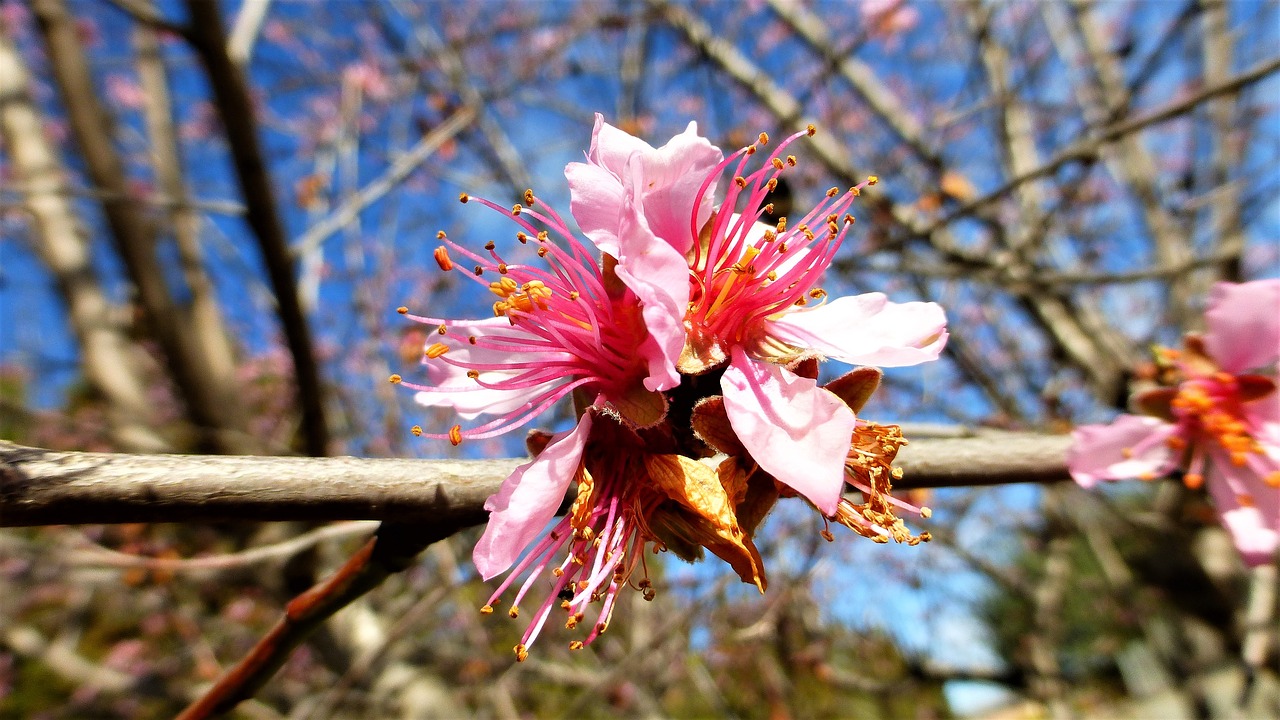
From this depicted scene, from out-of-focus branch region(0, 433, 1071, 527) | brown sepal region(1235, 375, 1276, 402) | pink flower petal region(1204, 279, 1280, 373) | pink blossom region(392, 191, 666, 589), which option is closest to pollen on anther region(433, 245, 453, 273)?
pink blossom region(392, 191, 666, 589)

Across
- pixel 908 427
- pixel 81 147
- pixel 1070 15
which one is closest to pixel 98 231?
pixel 81 147

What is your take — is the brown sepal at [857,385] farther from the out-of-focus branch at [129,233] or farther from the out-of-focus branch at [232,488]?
the out-of-focus branch at [129,233]

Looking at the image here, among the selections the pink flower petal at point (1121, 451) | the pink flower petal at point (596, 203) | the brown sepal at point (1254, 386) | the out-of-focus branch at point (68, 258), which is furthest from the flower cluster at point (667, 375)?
the out-of-focus branch at point (68, 258)

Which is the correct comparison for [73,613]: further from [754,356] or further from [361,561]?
[754,356]

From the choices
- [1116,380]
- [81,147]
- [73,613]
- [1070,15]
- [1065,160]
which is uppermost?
[81,147]

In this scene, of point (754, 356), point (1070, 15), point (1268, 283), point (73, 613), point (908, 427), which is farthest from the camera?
point (73, 613)

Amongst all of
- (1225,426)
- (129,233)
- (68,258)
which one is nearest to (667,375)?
(1225,426)
